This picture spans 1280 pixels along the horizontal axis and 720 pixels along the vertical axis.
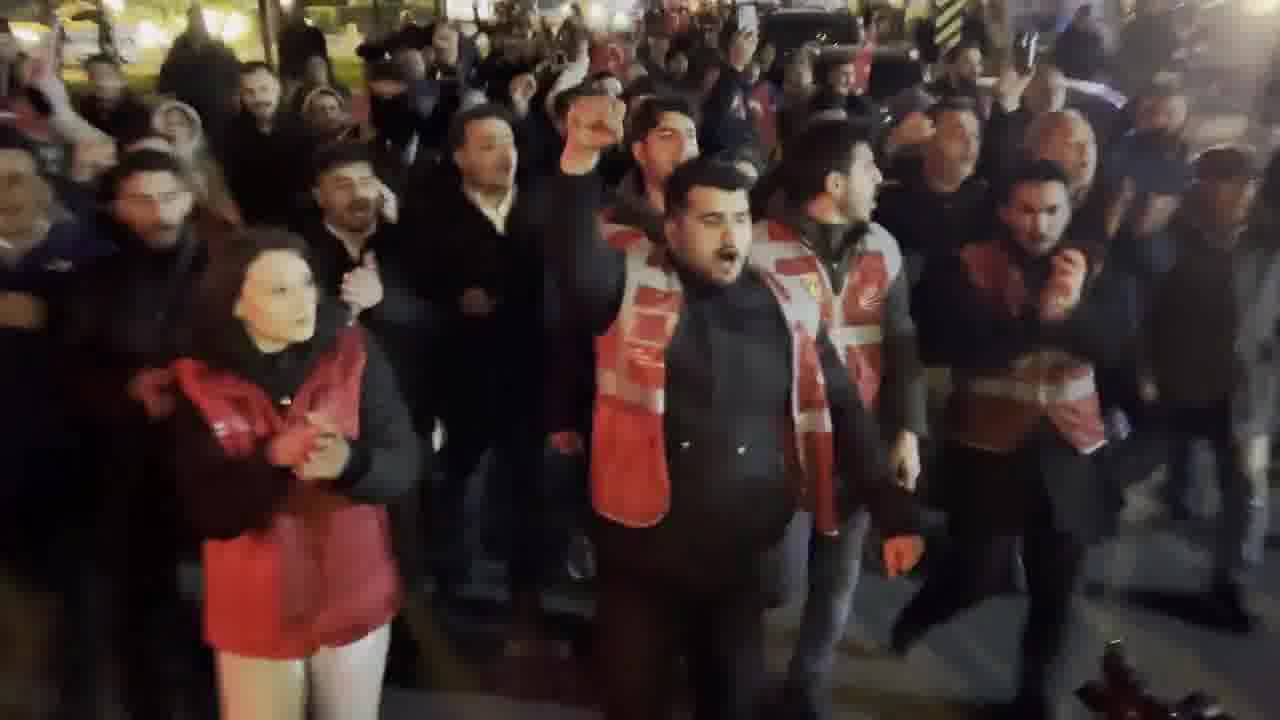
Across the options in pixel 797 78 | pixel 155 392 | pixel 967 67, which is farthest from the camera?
pixel 797 78

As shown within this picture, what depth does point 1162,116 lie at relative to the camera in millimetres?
5301

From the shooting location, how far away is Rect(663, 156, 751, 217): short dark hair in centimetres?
284

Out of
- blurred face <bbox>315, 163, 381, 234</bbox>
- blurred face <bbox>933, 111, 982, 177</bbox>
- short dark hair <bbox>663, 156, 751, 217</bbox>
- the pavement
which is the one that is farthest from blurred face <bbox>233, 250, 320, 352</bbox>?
blurred face <bbox>933, 111, 982, 177</bbox>

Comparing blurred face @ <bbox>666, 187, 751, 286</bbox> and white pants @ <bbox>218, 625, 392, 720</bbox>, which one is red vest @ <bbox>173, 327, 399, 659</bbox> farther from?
blurred face @ <bbox>666, 187, 751, 286</bbox>

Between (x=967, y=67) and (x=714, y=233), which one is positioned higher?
(x=967, y=67)

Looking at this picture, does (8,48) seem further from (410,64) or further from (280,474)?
(280,474)

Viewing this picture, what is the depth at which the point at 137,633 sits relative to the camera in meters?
3.44

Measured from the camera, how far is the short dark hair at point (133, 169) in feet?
10.8

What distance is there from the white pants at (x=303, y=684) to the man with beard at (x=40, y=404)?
3.04 ft

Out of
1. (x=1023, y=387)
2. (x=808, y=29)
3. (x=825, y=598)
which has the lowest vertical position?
(x=825, y=598)

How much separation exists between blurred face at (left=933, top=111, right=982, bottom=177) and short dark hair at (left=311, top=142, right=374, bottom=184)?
2150 millimetres

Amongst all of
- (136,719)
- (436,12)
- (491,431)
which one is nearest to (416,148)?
(491,431)

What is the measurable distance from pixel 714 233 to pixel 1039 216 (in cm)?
114

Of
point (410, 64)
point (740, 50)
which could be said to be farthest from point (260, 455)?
point (740, 50)
